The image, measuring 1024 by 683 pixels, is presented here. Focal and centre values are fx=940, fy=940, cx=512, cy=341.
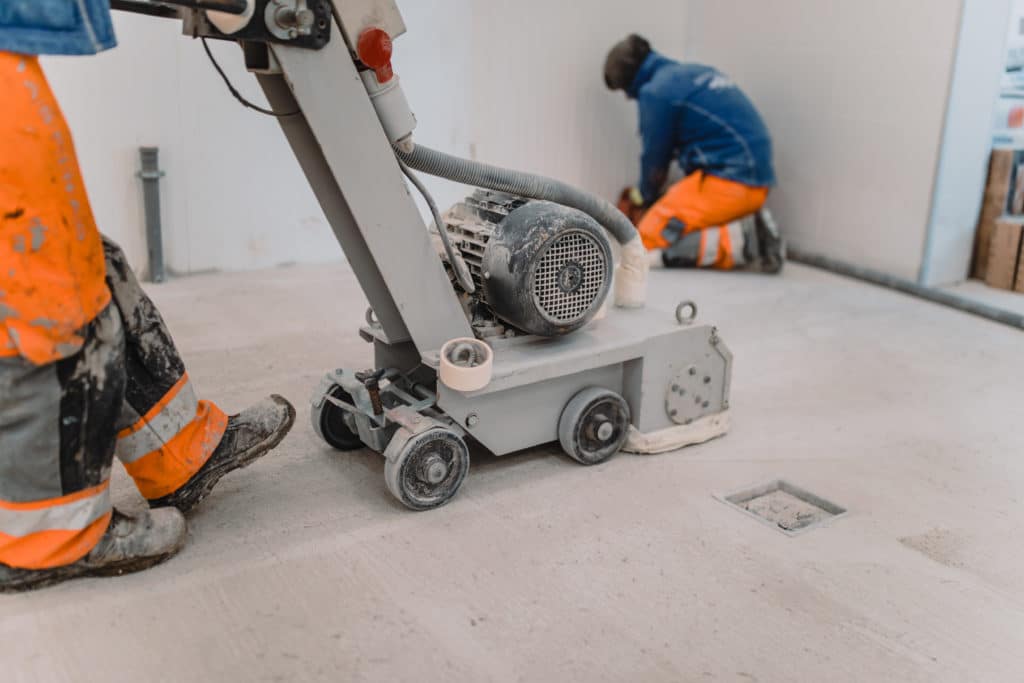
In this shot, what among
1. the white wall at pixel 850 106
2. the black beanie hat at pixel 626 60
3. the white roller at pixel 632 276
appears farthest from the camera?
the black beanie hat at pixel 626 60

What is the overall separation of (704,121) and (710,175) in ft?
0.77

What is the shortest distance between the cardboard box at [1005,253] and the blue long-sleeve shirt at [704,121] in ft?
3.03

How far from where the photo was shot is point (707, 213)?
4.09 meters

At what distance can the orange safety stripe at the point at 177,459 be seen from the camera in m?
1.78

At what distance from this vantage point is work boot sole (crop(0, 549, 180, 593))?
159 cm

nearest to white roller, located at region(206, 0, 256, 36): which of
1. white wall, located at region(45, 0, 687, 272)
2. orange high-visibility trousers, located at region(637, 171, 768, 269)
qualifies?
white wall, located at region(45, 0, 687, 272)

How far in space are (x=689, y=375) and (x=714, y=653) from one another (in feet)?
2.92

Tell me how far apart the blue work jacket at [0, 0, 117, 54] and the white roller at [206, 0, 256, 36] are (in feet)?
0.66

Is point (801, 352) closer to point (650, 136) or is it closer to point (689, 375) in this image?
point (689, 375)

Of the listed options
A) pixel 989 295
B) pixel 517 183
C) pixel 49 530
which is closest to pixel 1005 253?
pixel 989 295

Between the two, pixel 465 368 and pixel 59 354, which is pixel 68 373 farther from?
pixel 465 368

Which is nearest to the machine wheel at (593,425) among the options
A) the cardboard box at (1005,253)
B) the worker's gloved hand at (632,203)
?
the cardboard box at (1005,253)

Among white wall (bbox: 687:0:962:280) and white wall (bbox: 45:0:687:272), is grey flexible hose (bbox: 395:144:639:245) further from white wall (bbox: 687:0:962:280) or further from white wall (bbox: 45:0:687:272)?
white wall (bbox: 687:0:962:280)

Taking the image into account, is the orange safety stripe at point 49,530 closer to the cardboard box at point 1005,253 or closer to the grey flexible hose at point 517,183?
the grey flexible hose at point 517,183
